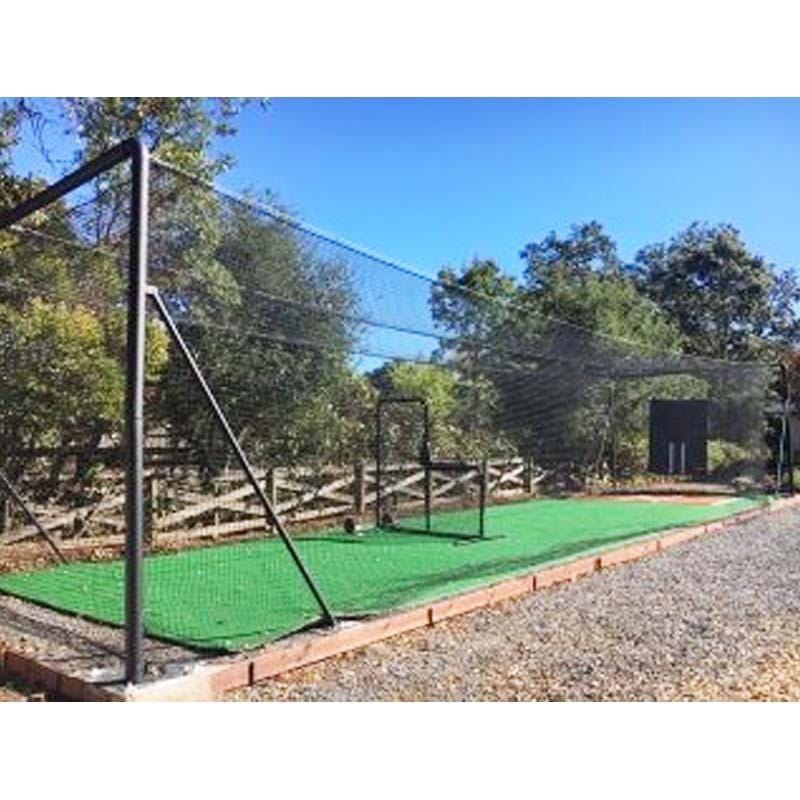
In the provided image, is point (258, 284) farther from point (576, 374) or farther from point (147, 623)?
point (576, 374)

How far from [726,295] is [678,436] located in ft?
55.2

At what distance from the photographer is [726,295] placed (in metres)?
29.0

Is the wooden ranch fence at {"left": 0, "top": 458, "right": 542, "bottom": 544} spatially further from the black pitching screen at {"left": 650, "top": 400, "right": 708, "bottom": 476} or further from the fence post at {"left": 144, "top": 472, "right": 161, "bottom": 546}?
the black pitching screen at {"left": 650, "top": 400, "right": 708, "bottom": 476}

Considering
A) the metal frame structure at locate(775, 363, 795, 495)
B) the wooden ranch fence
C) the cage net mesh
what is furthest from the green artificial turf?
the metal frame structure at locate(775, 363, 795, 495)

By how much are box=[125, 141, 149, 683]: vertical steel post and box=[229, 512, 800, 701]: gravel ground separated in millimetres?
551

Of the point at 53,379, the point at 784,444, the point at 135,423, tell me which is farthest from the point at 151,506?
the point at 784,444

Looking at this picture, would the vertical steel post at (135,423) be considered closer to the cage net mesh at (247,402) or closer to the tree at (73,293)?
the cage net mesh at (247,402)

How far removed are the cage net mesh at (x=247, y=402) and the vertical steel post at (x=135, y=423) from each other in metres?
0.54

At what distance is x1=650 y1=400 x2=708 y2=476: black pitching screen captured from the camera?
13.7 m

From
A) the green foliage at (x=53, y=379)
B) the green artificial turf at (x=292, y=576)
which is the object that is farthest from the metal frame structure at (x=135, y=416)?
the green foliage at (x=53, y=379)
